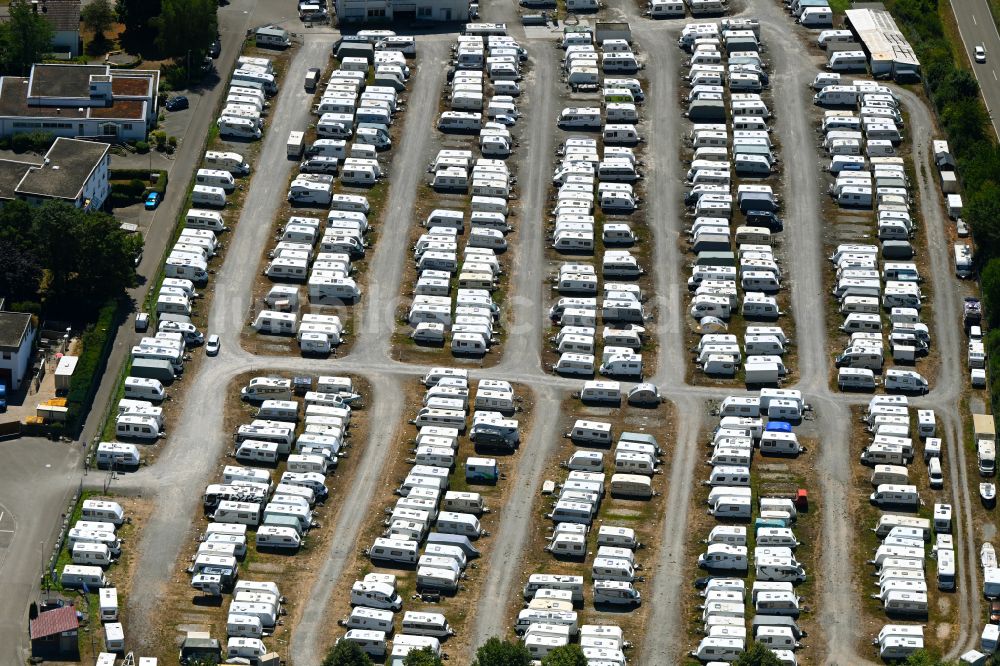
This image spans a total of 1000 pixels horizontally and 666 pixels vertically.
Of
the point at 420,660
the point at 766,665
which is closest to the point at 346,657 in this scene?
the point at 420,660

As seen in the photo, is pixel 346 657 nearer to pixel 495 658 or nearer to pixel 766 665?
pixel 495 658

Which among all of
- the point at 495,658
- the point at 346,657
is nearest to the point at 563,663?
the point at 495,658

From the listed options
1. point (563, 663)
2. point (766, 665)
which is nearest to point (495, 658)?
point (563, 663)

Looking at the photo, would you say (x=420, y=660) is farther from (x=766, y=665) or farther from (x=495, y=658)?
(x=766, y=665)

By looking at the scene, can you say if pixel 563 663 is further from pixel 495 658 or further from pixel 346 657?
pixel 346 657

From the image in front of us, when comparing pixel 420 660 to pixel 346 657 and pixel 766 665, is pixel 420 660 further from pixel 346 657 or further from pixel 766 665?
pixel 766 665
